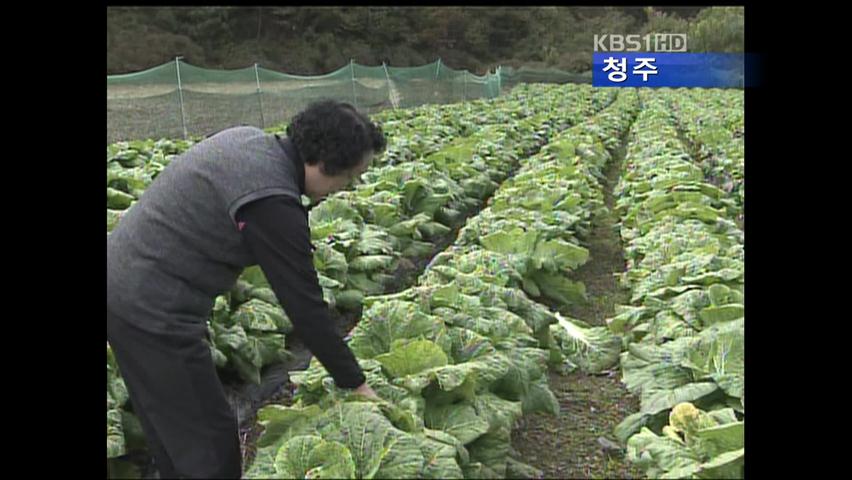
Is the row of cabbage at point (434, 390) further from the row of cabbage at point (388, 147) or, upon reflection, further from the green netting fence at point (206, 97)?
the green netting fence at point (206, 97)

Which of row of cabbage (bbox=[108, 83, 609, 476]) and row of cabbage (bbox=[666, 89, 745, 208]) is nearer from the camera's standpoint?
row of cabbage (bbox=[108, 83, 609, 476])

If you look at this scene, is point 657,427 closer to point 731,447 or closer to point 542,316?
point 731,447

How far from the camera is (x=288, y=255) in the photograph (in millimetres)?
2609

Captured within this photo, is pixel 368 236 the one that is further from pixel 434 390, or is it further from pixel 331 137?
pixel 331 137

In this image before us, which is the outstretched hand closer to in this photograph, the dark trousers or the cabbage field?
the cabbage field

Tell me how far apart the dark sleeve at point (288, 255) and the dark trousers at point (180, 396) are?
0.39 meters

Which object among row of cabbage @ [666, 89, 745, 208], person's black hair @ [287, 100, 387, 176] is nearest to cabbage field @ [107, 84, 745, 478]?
person's black hair @ [287, 100, 387, 176]

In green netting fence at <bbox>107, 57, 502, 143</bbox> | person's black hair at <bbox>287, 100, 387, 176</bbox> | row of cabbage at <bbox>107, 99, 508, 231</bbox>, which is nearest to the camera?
person's black hair at <bbox>287, 100, 387, 176</bbox>

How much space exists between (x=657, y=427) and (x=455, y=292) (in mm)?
1190

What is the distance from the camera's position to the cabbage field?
3.07 meters

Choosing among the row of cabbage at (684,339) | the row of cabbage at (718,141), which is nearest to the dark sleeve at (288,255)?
the row of cabbage at (684,339)

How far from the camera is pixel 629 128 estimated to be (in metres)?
18.1

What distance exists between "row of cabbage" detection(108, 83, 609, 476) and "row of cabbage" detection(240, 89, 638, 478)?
0.72 metres

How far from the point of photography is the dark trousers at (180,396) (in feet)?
9.04
